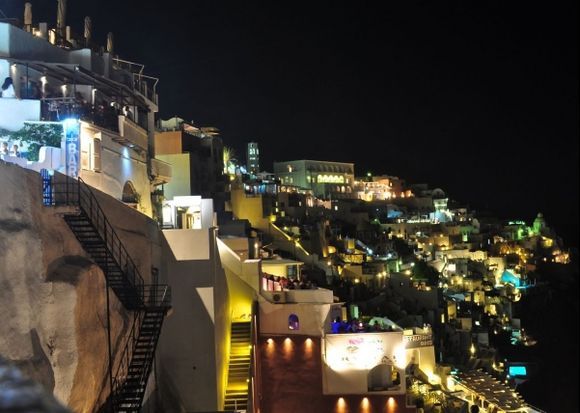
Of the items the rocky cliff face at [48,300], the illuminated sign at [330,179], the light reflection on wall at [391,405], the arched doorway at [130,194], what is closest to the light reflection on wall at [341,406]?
the light reflection on wall at [391,405]

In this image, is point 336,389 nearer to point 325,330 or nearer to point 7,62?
point 325,330

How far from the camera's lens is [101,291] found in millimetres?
11508

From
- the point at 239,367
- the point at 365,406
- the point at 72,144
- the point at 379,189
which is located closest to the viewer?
the point at 72,144

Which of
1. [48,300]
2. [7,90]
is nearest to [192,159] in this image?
[7,90]

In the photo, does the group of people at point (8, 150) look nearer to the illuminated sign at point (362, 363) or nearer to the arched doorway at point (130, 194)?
the arched doorway at point (130, 194)

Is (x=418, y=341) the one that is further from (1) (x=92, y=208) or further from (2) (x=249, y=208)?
(2) (x=249, y=208)

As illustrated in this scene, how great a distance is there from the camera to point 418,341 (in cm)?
2684

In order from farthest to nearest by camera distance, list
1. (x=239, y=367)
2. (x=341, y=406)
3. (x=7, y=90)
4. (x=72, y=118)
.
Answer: (x=341, y=406) → (x=7, y=90) → (x=239, y=367) → (x=72, y=118)

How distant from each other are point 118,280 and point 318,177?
7384 centimetres

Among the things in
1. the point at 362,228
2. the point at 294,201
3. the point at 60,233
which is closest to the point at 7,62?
the point at 60,233

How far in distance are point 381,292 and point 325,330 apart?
19658 mm

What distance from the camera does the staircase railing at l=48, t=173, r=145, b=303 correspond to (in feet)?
36.6

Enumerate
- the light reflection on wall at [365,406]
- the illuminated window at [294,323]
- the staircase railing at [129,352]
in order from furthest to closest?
1. the illuminated window at [294,323]
2. the light reflection on wall at [365,406]
3. the staircase railing at [129,352]

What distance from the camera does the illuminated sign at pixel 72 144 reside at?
16531 mm
